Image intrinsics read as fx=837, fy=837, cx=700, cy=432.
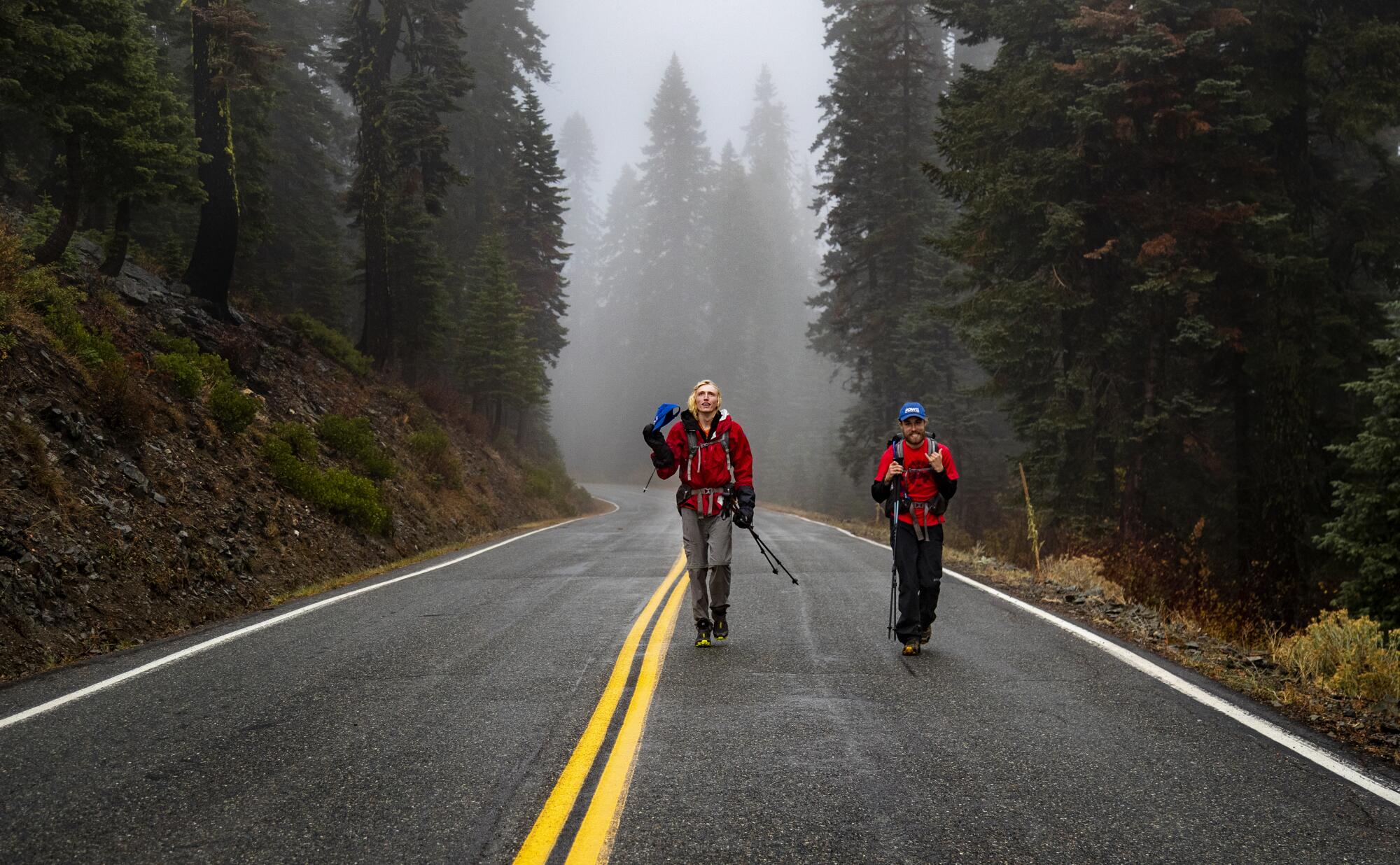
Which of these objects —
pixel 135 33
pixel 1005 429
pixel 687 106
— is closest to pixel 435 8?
pixel 135 33

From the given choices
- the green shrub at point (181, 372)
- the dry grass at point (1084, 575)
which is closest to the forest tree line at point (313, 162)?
the green shrub at point (181, 372)

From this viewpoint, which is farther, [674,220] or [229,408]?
[674,220]

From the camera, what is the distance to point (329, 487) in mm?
13203

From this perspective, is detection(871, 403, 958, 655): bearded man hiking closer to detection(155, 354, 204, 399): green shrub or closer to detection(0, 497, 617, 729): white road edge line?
detection(0, 497, 617, 729): white road edge line

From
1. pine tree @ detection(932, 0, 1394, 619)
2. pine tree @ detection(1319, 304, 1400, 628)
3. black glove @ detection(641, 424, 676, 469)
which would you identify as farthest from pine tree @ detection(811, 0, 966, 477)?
black glove @ detection(641, 424, 676, 469)

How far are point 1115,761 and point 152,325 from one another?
14178 millimetres

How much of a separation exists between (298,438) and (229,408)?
1.69 m

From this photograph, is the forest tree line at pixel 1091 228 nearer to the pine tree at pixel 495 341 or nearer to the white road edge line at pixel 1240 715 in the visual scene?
the pine tree at pixel 495 341

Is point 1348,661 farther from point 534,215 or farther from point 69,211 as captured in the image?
point 534,215

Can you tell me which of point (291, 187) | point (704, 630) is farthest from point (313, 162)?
point (704, 630)

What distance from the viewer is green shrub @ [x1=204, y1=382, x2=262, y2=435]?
1212 centimetres

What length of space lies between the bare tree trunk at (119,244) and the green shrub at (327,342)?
572 centimetres

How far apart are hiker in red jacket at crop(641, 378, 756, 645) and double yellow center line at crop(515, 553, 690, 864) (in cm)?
64

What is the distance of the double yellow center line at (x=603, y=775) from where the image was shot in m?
3.28
